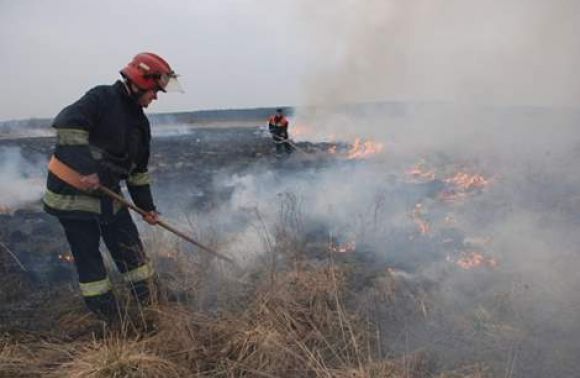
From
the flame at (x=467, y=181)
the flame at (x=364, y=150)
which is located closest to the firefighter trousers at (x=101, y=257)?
the flame at (x=467, y=181)

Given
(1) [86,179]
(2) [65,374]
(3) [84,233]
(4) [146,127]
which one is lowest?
(2) [65,374]

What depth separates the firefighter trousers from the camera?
406cm

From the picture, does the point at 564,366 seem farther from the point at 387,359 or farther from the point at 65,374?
the point at 65,374

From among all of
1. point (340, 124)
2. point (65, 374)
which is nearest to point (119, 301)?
point (65, 374)

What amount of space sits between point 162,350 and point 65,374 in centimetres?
62

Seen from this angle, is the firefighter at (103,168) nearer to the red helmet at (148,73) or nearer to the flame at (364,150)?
the red helmet at (148,73)

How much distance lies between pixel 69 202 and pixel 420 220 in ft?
14.1

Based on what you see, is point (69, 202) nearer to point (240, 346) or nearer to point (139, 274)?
point (139, 274)

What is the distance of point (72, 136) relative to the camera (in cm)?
377

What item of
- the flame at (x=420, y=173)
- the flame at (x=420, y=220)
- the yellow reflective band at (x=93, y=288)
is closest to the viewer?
the yellow reflective band at (x=93, y=288)

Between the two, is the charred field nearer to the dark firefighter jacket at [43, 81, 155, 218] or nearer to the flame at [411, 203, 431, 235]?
the flame at [411, 203, 431, 235]

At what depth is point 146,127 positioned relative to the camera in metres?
4.36

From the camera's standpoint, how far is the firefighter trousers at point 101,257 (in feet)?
13.3

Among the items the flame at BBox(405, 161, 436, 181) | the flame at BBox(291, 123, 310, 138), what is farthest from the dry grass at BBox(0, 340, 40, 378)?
the flame at BBox(291, 123, 310, 138)
